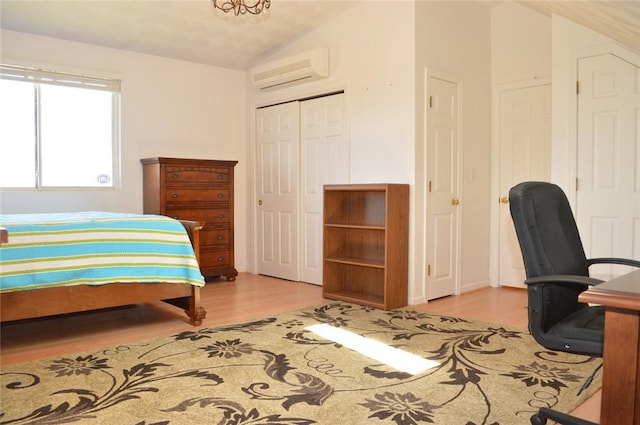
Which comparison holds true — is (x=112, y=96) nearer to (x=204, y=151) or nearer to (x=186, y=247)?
(x=204, y=151)

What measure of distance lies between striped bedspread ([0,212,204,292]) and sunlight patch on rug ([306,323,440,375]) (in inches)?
39.3

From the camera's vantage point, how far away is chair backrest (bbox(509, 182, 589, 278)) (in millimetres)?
1868

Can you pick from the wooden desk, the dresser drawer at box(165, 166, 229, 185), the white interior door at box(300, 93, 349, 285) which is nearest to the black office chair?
the wooden desk

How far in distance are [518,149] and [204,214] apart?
3400 millimetres

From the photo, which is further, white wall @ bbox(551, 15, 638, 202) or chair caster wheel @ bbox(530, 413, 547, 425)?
white wall @ bbox(551, 15, 638, 202)

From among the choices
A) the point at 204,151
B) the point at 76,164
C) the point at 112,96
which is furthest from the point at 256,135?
the point at 76,164

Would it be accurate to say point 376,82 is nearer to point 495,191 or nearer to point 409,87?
point 409,87

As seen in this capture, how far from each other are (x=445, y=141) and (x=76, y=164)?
3.70 m

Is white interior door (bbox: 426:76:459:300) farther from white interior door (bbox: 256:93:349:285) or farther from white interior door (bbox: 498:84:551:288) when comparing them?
white interior door (bbox: 256:93:349:285)

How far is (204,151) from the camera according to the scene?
→ 5.72 meters

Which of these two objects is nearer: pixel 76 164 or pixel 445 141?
pixel 445 141

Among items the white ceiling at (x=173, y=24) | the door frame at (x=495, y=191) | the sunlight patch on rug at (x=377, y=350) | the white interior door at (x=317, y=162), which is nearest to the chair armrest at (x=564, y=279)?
the sunlight patch on rug at (x=377, y=350)

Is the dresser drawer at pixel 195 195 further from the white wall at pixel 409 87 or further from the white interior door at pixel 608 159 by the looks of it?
the white interior door at pixel 608 159

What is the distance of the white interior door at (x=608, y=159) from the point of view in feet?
11.8
